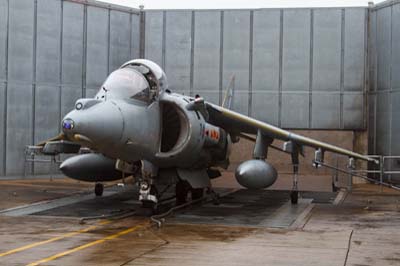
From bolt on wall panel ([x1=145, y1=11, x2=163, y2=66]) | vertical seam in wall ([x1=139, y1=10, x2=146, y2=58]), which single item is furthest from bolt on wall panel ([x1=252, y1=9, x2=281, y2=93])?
vertical seam in wall ([x1=139, y1=10, x2=146, y2=58])

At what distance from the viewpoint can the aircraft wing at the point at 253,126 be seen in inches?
612

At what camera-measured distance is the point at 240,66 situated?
2773 centimetres

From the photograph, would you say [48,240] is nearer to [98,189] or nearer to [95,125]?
[95,125]

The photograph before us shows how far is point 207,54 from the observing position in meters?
28.0

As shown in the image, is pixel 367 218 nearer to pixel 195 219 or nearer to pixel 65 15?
pixel 195 219

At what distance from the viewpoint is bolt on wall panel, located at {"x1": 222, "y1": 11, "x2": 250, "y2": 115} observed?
27703mm

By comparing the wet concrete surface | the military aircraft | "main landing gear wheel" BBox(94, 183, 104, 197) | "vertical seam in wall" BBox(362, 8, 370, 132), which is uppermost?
"vertical seam in wall" BBox(362, 8, 370, 132)

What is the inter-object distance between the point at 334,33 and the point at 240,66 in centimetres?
431

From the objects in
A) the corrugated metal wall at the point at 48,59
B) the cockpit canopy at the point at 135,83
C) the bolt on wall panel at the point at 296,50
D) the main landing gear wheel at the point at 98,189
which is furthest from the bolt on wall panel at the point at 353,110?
the cockpit canopy at the point at 135,83

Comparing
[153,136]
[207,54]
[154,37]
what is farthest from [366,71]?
[153,136]

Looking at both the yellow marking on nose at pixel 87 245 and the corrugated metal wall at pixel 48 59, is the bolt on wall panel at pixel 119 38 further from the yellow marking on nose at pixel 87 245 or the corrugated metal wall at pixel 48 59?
the yellow marking on nose at pixel 87 245

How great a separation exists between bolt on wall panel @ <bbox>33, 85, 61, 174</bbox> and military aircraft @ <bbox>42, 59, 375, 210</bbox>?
906 centimetres

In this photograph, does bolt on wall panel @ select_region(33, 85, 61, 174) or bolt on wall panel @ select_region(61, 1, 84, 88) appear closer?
bolt on wall panel @ select_region(33, 85, 61, 174)

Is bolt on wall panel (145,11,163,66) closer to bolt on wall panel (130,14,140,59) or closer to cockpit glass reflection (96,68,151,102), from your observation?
bolt on wall panel (130,14,140,59)
